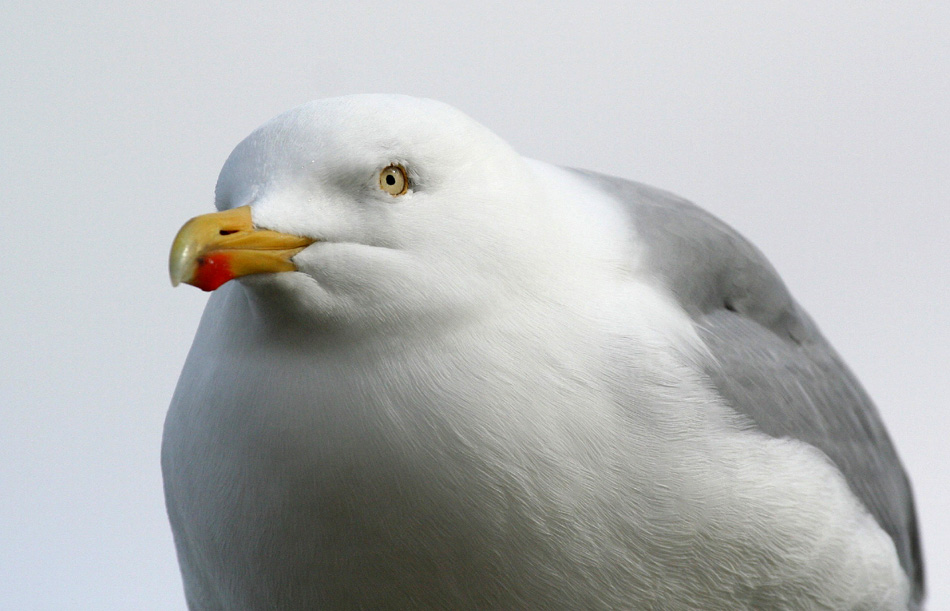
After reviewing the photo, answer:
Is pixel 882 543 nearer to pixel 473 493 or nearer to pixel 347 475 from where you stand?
pixel 473 493

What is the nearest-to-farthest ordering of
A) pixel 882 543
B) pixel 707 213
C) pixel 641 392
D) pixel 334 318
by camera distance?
pixel 334 318 → pixel 641 392 → pixel 882 543 → pixel 707 213

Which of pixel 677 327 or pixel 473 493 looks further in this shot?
pixel 677 327

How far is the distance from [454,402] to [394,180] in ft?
0.87

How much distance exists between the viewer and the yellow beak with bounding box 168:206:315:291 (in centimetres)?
124

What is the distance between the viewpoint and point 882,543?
1.79m

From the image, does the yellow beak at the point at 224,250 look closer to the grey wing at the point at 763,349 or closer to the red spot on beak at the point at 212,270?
the red spot on beak at the point at 212,270

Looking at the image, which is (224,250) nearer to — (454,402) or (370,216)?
(370,216)

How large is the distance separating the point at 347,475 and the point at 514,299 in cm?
28

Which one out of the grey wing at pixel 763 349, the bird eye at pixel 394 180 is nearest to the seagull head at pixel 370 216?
the bird eye at pixel 394 180

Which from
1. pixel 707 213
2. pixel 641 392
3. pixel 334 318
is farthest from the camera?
pixel 707 213

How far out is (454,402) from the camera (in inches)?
55.5

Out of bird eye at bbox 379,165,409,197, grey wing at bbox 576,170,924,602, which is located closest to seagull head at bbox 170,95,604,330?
bird eye at bbox 379,165,409,197

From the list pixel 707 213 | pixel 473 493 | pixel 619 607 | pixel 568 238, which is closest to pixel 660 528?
pixel 619 607

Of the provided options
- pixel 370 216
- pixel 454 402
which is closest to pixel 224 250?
pixel 370 216
